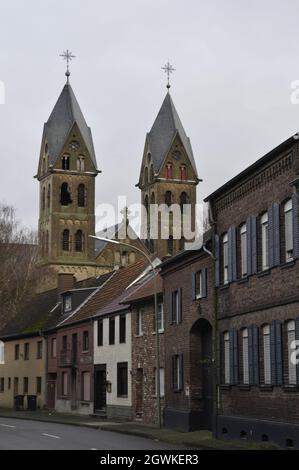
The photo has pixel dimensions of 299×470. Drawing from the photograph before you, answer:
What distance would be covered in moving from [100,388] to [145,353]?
811 cm

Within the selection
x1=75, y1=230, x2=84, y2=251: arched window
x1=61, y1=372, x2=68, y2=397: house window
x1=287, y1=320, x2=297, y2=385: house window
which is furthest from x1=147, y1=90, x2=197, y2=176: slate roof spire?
x1=287, y1=320, x2=297, y2=385: house window

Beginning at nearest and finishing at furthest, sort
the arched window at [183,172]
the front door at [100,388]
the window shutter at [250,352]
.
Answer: the window shutter at [250,352]
the front door at [100,388]
the arched window at [183,172]

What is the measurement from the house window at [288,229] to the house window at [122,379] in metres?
19.2

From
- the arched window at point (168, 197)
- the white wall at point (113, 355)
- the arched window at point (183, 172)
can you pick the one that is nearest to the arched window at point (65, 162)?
the arched window at point (168, 197)

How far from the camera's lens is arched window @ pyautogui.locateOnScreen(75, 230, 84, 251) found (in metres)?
113

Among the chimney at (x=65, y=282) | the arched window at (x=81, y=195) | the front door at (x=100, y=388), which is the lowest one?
the front door at (x=100, y=388)

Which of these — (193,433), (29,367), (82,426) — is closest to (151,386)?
(82,426)

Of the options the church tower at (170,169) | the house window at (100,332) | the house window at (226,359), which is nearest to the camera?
the house window at (226,359)

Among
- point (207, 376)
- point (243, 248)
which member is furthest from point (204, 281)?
Result: point (243, 248)

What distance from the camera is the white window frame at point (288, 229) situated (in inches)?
947

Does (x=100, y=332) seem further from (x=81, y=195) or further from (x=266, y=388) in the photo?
(x=81, y=195)

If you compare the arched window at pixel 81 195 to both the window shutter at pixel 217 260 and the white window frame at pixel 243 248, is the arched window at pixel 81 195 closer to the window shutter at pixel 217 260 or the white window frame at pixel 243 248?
the window shutter at pixel 217 260

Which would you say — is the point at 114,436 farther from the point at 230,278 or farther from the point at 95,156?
the point at 95,156

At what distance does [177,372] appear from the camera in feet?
114
